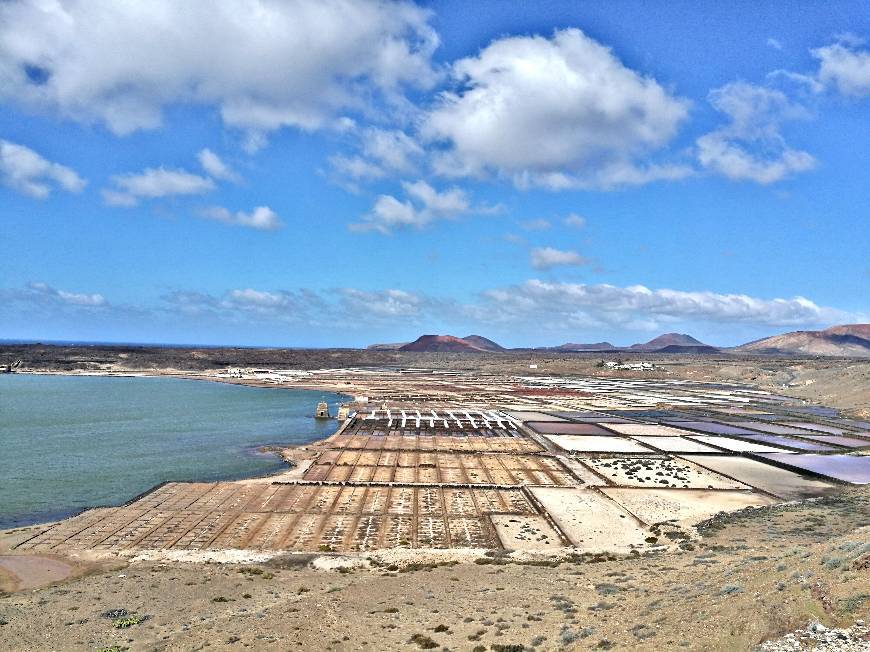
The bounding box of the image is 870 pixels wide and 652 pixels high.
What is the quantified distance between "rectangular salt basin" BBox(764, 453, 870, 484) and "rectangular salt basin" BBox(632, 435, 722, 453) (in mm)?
5395

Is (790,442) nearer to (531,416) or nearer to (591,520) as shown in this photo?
(531,416)

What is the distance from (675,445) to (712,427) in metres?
17.1

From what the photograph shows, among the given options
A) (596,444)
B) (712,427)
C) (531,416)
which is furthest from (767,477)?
(531,416)

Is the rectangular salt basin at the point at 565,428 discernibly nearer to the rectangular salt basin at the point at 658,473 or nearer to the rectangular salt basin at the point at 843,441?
the rectangular salt basin at the point at 658,473

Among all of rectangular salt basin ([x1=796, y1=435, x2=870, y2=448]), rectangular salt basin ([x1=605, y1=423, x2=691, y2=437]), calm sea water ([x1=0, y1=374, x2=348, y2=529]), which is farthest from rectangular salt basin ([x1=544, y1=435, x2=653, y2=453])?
calm sea water ([x1=0, y1=374, x2=348, y2=529])

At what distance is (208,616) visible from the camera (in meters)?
18.3

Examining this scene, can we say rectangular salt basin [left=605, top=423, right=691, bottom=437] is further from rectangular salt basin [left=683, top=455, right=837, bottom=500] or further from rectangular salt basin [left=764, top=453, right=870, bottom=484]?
rectangular salt basin [left=764, top=453, right=870, bottom=484]

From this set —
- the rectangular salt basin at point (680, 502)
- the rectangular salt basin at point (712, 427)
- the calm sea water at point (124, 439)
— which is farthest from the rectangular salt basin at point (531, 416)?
the rectangular salt basin at point (680, 502)

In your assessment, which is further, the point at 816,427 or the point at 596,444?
the point at 816,427

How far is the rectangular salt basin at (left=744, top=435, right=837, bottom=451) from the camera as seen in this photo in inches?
2160

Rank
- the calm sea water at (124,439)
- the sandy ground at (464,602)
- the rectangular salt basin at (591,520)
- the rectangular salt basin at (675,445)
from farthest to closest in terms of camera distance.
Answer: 1. the rectangular salt basin at (675,445)
2. the calm sea water at (124,439)
3. the rectangular salt basin at (591,520)
4. the sandy ground at (464,602)

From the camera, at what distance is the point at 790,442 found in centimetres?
5828

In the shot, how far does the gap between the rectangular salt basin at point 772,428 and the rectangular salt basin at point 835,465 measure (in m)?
14.6

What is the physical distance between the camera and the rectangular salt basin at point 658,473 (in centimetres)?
3877
